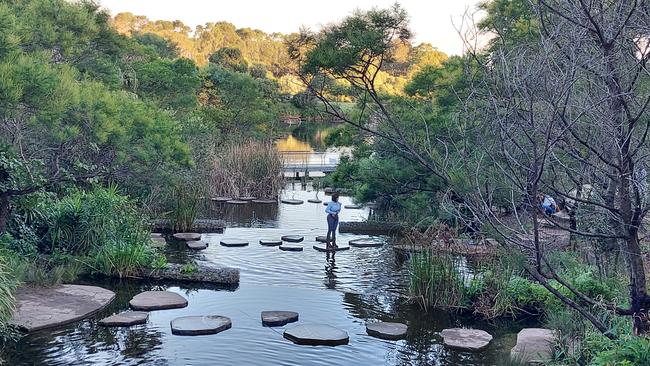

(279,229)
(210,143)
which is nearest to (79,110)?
(279,229)

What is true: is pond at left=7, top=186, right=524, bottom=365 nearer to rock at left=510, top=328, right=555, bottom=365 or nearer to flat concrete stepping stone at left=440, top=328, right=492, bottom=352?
flat concrete stepping stone at left=440, top=328, right=492, bottom=352

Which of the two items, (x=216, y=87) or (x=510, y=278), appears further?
(x=216, y=87)

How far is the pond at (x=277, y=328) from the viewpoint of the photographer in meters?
6.68

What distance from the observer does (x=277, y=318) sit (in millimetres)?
7812

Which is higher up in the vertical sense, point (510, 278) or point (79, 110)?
point (79, 110)

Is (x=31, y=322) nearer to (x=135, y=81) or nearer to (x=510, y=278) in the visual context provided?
(x=510, y=278)

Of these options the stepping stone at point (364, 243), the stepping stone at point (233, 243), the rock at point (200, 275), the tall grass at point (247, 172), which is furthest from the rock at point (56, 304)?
the tall grass at point (247, 172)

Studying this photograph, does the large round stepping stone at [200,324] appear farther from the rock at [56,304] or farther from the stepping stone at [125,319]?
the rock at [56,304]

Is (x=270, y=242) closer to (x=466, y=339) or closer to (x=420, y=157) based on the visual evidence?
(x=466, y=339)

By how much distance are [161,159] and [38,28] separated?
8.97ft

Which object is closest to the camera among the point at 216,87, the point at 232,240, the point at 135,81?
the point at 232,240

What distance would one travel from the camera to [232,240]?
12.5m

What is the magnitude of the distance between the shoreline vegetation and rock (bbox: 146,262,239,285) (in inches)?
4.3

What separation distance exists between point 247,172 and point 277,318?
1079 cm
